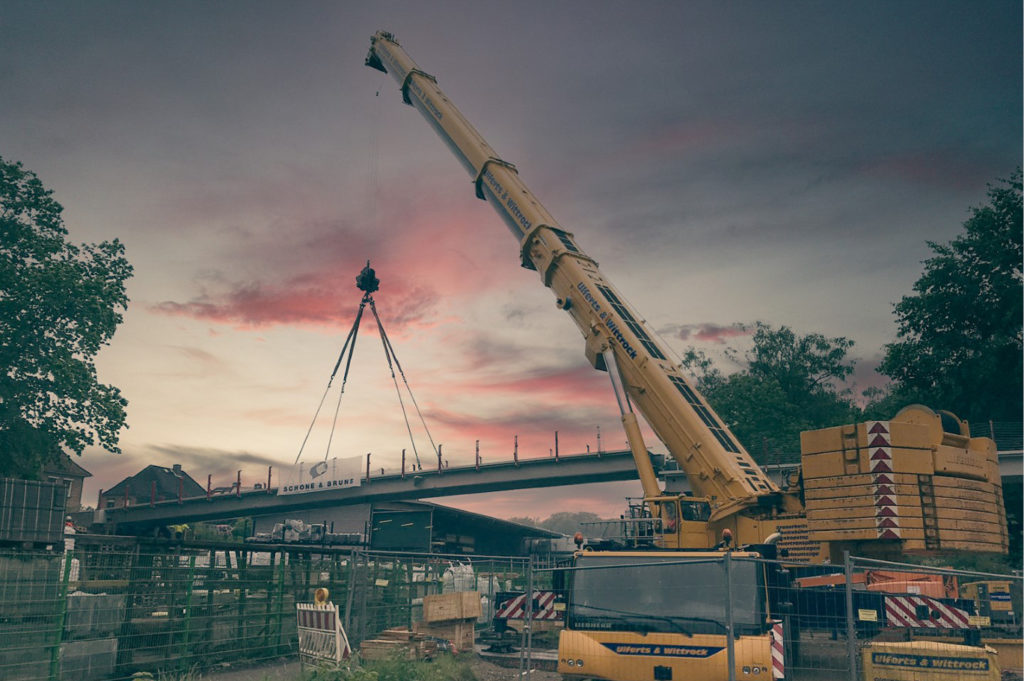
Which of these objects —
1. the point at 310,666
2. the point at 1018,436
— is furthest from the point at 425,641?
the point at 1018,436

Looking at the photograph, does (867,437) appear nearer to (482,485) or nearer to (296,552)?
(296,552)

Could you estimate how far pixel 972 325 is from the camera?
4256 cm

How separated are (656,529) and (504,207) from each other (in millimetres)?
11318

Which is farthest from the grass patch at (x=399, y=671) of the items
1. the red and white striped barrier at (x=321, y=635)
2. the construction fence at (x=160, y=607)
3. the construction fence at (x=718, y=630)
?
the construction fence at (x=718, y=630)

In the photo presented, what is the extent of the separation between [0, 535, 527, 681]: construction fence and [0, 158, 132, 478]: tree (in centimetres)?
1620

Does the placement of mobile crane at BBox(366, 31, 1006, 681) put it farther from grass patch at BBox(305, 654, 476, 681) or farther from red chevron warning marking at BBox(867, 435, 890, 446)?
grass patch at BBox(305, 654, 476, 681)

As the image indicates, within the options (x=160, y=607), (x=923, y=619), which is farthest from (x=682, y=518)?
(x=160, y=607)

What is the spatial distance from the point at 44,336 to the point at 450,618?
2341 cm

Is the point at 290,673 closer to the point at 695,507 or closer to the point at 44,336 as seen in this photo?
the point at 695,507

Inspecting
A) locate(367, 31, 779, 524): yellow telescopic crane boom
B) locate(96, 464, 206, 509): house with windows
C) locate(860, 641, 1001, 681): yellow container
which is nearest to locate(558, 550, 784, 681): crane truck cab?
locate(860, 641, 1001, 681): yellow container

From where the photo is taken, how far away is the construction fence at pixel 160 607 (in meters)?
12.2

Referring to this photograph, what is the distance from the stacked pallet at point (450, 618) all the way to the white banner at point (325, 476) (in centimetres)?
4397

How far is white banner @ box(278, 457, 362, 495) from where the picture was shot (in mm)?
60781

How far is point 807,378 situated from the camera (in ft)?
232
